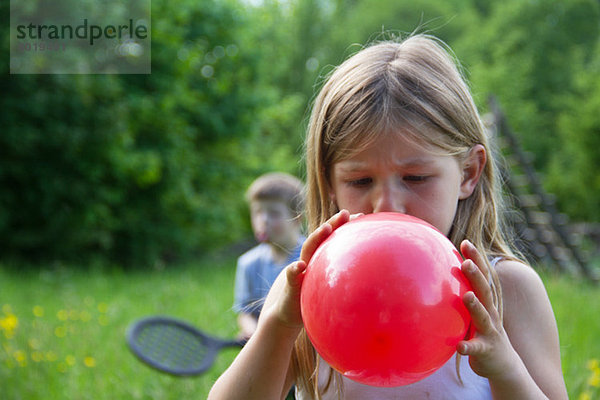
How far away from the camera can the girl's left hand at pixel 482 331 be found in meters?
1.36

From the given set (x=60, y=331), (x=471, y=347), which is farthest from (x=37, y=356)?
(x=471, y=347)

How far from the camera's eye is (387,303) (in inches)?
50.4

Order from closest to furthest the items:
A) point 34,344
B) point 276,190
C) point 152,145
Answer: point 276,190, point 34,344, point 152,145

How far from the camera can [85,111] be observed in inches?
402

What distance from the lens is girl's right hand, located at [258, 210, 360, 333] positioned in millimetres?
1493

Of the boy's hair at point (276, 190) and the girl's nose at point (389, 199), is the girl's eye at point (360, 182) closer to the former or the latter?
the girl's nose at point (389, 199)

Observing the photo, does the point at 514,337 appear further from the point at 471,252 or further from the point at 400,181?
the point at 400,181

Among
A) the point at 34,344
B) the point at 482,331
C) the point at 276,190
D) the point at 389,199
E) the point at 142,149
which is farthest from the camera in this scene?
the point at 142,149

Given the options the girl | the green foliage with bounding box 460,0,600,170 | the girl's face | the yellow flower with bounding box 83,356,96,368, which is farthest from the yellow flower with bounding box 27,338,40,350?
the green foliage with bounding box 460,0,600,170

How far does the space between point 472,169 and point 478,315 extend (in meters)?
0.66

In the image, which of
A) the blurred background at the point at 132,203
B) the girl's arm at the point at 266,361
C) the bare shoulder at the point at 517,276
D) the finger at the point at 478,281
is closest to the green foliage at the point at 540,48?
the blurred background at the point at 132,203

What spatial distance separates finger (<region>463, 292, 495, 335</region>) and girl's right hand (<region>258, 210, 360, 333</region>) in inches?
13.9

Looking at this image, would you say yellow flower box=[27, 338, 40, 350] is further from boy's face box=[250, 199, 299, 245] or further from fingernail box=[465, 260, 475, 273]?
fingernail box=[465, 260, 475, 273]
